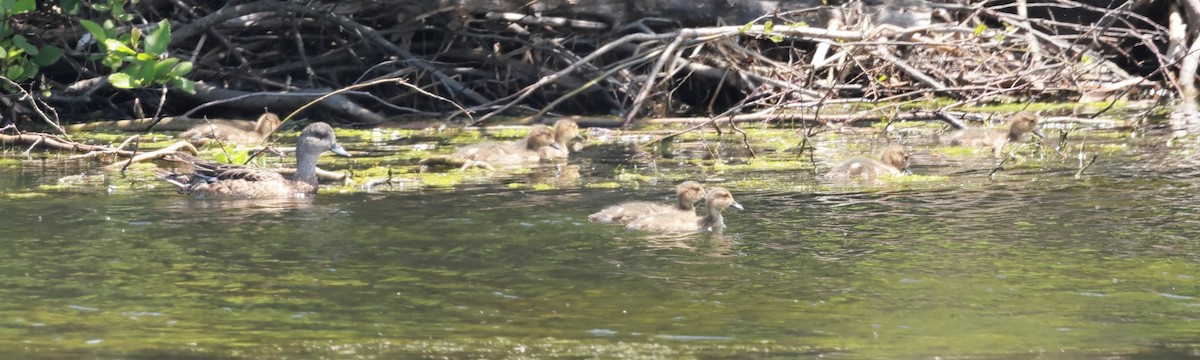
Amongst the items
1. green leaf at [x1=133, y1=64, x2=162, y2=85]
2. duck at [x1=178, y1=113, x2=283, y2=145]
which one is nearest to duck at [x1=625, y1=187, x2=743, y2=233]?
green leaf at [x1=133, y1=64, x2=162, y2=85]

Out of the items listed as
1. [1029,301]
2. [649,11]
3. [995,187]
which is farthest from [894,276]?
[649,11]

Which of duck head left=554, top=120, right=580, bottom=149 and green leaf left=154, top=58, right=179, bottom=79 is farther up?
green leaf left=154, top=58, right=179, bottom=79

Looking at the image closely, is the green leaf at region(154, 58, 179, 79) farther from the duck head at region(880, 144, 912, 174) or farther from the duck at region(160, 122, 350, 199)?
the duck head at region(880, 144, 912, 174)

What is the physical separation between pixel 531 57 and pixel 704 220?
8529 millimetres

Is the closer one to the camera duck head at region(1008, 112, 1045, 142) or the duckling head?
duck head at region(1008, 112, 1045, 142)

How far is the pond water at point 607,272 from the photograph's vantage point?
18.2 ft

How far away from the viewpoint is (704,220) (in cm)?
880

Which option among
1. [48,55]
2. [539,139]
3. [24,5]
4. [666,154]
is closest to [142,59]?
[24,5]

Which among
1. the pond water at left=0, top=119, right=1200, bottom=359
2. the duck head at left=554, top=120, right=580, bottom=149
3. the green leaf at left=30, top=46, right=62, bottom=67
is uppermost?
the green leaf at left=30, top=46, right=62, bottom=67

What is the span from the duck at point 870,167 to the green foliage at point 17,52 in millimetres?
6144

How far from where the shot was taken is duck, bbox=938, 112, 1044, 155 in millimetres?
12680

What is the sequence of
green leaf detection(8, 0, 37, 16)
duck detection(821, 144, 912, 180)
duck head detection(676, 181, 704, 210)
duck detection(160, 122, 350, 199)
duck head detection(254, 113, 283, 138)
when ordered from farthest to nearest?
duck head detection(254, 113, 283, 138) < green leaf detection(8, 0, 37, 16) < duck detection(821, 144, 912, 180) < duck detection(160, 122, 350, 199) < duck head detection(676, 181, 704, 210)

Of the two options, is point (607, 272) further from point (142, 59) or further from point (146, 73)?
point (146, 73)

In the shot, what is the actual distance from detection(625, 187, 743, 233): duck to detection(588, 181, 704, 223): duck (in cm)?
5
